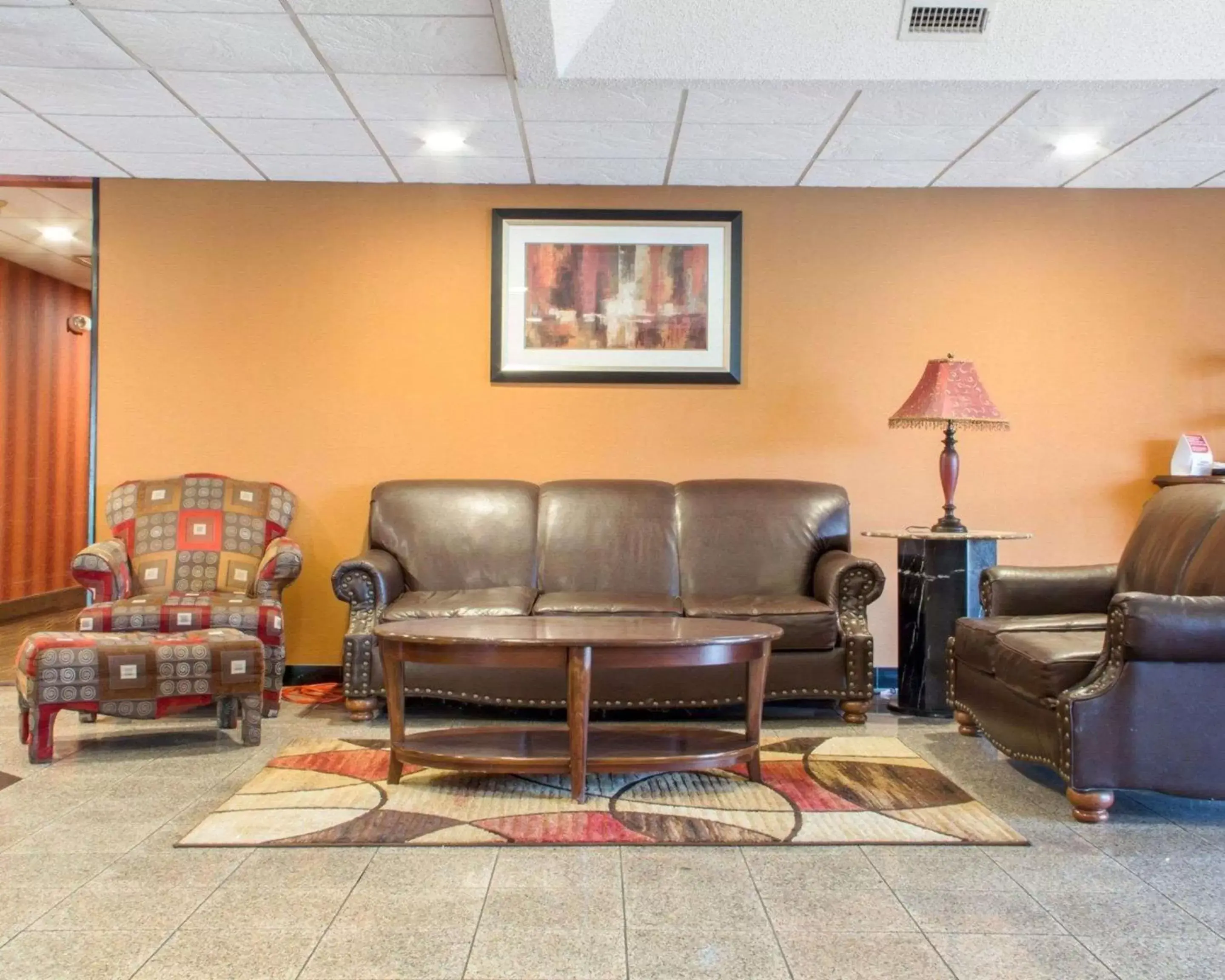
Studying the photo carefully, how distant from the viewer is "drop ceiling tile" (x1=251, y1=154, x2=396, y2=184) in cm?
495

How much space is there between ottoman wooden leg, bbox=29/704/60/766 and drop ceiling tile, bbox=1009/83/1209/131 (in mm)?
4031

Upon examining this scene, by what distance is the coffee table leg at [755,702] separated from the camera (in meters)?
3.36

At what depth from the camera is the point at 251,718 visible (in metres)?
3.88

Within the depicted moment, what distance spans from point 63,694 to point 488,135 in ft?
8.79

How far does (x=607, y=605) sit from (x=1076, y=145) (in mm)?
2728

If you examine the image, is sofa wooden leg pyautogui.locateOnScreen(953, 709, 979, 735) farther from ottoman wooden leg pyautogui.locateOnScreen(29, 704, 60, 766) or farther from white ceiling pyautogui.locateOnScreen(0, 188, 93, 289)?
white ceiling pyautogui.locateOnScreen(0, 188, 93, 289)

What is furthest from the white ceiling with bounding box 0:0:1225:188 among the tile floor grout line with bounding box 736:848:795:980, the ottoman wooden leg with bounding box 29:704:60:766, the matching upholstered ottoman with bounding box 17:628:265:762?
the tile floor grout line with bounding box 736:848:795:980

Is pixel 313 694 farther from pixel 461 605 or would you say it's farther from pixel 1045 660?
pixel 1045 660

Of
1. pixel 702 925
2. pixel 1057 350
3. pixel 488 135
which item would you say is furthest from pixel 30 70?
pixel 1057 350

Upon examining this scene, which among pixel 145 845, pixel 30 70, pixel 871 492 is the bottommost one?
pixel 145 845

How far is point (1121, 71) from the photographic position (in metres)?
3.86

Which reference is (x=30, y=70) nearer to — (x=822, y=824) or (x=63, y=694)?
(x=63, y=694)

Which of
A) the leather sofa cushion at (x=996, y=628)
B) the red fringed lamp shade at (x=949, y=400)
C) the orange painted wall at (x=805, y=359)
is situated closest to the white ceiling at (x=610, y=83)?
the orange painted wall at (x=805, y=359)

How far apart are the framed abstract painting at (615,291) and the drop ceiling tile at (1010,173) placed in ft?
3.39
